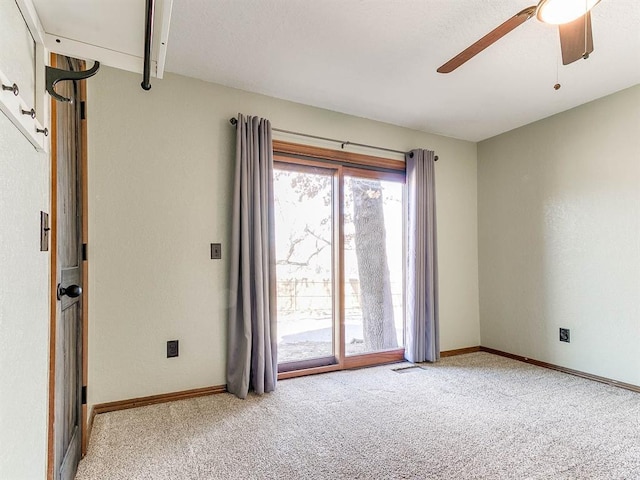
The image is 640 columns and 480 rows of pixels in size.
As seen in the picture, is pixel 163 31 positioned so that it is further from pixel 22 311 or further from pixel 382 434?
pixel 382 434

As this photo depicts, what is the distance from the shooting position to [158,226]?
8.27ft

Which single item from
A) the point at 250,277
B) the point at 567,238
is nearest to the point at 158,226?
the point at 250,277

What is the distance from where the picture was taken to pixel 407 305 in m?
3.54

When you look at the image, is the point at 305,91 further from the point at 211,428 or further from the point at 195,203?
the point at 211,428

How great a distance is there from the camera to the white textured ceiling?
6.41 feet

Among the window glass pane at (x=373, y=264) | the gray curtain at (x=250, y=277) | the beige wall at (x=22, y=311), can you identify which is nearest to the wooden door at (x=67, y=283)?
the beige wall at (x=22, y=311)

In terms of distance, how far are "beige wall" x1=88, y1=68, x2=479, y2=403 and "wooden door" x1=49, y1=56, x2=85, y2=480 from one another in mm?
412

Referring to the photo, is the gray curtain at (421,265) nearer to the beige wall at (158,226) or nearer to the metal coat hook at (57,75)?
the beige wall at (158,226)

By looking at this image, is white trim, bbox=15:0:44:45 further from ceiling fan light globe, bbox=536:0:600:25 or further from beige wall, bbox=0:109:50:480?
ceiling fan light globe, bbox=536:0:600:25

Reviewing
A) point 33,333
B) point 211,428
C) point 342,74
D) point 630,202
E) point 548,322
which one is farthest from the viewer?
point 548,322

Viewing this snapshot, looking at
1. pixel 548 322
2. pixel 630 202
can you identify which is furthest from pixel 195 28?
pixel 548 322

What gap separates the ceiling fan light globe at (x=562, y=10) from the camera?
1.44 meters

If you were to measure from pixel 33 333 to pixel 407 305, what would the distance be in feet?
10.1

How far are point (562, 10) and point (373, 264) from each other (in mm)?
2403
